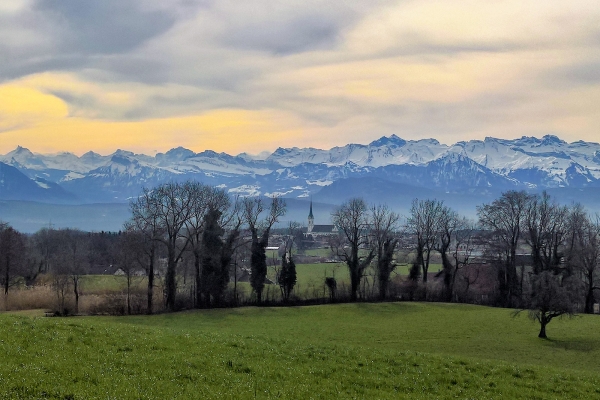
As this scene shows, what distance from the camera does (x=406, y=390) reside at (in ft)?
49.1

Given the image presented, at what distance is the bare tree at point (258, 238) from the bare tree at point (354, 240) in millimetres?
9780

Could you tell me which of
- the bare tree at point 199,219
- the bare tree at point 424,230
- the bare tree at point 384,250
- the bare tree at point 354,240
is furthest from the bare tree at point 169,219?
the bare tree at point 424,230

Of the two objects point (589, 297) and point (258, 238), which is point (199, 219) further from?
point (589, 297)

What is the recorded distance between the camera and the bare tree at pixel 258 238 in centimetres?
6134

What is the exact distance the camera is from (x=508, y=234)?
2621 inches

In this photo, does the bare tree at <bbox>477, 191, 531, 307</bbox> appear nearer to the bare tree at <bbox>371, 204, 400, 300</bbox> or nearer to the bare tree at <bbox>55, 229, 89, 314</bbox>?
the bare tree at <bbox>371, 204, 400, 300</bbox>

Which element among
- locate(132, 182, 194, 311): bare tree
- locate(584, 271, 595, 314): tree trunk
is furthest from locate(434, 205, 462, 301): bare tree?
locate(132, 182, 194, 311): bare tree

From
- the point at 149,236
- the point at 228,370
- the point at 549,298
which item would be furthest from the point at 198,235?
the point at 228,370

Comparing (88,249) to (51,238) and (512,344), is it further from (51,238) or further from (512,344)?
(512,344)

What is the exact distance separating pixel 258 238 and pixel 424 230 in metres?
23.8

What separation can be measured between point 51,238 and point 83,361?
3885 inches

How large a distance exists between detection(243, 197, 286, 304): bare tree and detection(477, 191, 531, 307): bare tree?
27949 millimetres

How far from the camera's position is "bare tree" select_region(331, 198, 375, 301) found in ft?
217

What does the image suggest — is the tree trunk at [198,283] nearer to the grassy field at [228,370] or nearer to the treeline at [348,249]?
the treeline at [348,249]
